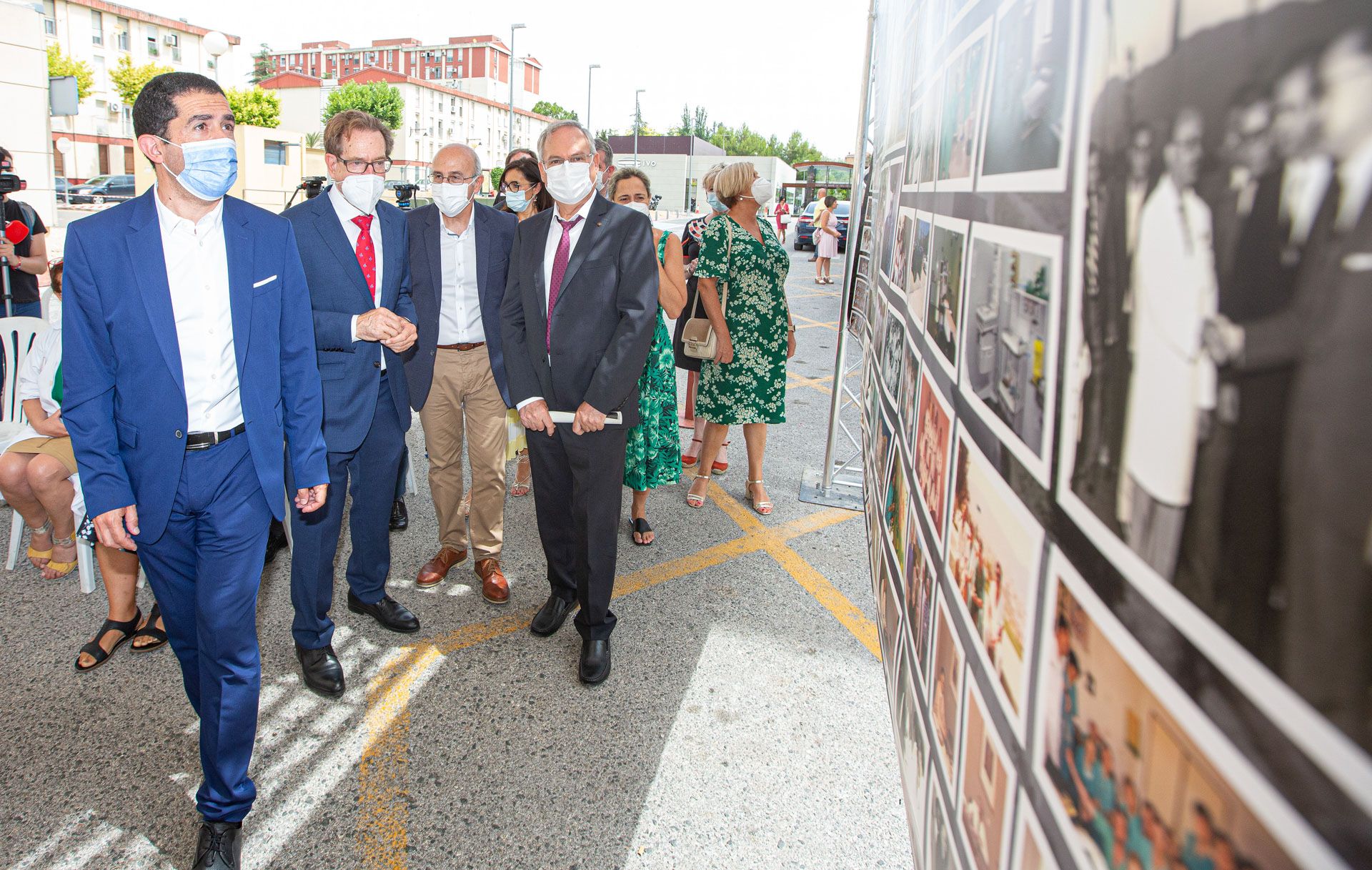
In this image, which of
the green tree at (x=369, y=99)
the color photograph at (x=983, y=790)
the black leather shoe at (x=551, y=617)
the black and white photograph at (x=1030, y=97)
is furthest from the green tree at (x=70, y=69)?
the color photograph at (x=983, y=790)

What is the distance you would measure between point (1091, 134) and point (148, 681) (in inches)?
144

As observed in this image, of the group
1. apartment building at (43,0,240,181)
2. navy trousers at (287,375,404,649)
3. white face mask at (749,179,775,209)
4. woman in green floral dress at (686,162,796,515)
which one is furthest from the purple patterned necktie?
apartment building at (43,0,240,181)

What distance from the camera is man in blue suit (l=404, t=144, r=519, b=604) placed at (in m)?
3.45

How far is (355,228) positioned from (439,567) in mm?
1689

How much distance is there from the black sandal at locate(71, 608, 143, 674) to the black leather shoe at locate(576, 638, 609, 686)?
1.88 meters

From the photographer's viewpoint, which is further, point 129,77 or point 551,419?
point 129,77

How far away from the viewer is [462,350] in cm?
361

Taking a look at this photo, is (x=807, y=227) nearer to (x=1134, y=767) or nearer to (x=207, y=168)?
(x=207, y=168)

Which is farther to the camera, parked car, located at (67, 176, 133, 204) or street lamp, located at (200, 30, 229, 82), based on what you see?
parked car, located at (67, 176, 133, 204)

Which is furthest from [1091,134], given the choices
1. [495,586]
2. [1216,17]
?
[495,586]

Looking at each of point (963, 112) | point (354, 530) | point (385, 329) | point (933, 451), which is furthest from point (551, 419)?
point (963, 112)

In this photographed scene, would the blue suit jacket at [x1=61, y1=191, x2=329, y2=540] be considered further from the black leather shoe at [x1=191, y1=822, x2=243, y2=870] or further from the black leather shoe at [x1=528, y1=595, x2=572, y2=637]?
the black leather shoe at [x1=528, y1=595, x2=572, y2=637]

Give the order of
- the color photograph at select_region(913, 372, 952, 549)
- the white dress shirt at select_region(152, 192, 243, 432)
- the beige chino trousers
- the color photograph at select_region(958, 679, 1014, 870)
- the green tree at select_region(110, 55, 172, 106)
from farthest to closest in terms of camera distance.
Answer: the green tree at select_region(110, 55, 172, 106)
the beige chino trousers
the white dress shirt at select_region(152, 192, 243, 432)
the color photograph at select_region(913, 372, 952, 549)
the color photograph at select_region(958, 679, 1014, 870)

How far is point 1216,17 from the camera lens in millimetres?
411
